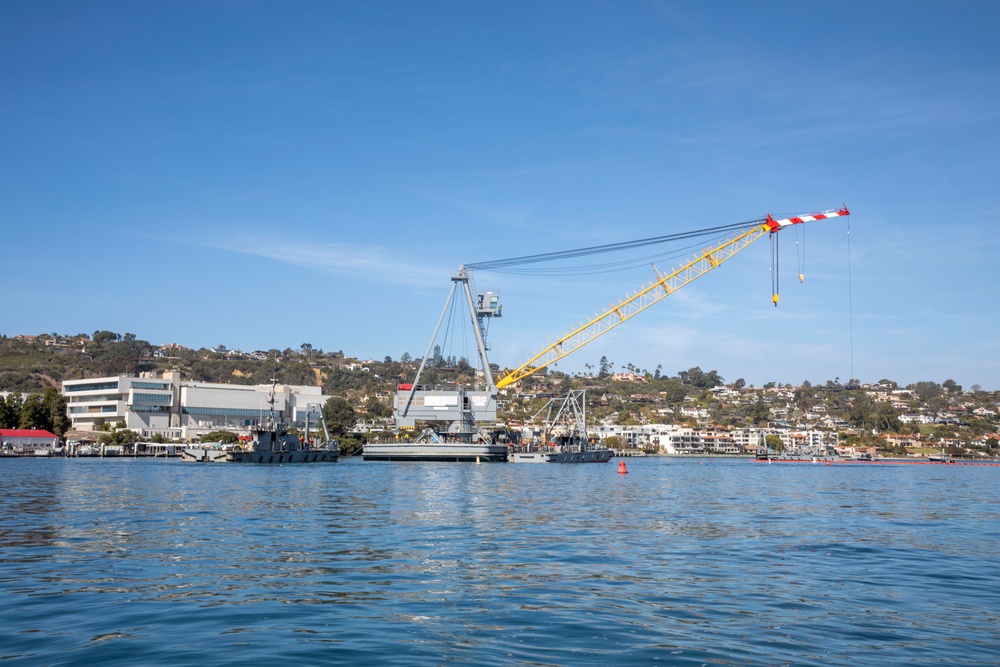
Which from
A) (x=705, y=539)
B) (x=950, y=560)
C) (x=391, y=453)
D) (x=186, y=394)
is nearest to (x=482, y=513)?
(x=705, y=539)

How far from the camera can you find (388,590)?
1755 cm

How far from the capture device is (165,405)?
573 feet

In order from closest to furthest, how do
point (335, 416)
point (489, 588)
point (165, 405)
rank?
point (489, 588) → point (165, 405) → point (335, 416)

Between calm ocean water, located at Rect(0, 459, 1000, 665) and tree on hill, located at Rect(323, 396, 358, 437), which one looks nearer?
calm ocean water, located at Rect(0, 459, 1000, 665)

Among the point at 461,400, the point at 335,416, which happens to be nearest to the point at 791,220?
the point at 461,400

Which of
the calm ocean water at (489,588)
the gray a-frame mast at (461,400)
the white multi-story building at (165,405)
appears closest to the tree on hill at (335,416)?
the white multi-story building at (165,405)

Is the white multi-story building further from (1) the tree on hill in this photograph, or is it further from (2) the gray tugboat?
(2) the gray tugboat

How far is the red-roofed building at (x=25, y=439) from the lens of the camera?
134500 mm

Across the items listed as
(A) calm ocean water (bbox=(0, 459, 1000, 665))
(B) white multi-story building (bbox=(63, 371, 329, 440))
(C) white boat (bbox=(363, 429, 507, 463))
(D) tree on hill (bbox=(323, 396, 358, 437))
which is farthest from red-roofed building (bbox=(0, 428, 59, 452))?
(A) calm ocean water (bbox=(0, 459, 1000, 665))

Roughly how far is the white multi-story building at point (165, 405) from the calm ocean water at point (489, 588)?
469ft

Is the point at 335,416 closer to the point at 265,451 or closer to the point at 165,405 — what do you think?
the point at 165,405

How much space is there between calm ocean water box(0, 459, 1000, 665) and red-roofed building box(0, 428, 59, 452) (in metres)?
114

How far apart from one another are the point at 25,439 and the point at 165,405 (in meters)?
37.9

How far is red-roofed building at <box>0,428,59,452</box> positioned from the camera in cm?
13450
